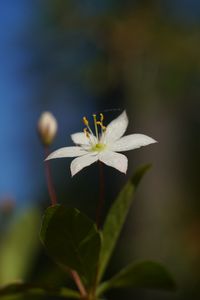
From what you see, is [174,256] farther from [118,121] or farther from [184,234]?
[118,121]

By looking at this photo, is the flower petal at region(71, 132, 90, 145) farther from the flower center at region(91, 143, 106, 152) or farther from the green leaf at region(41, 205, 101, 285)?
the green leaf at region(41, 205, 101, 285)

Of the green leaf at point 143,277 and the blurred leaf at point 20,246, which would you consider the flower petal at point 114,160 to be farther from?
the blurred leaf at point 20,246

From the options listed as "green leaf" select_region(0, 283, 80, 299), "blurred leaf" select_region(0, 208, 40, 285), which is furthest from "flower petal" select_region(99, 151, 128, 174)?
"blurred leaf" select_region(0, 208, 40, 285)

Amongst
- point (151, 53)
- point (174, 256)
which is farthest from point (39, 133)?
point (151, 53)

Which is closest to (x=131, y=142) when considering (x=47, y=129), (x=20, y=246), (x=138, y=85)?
(x=47, y=129)

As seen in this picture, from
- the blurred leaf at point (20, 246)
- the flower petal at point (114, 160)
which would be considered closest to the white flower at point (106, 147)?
the flower petal at point (114, 160)

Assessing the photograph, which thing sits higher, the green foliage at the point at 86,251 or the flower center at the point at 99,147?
the flower center at the point at 99,147
